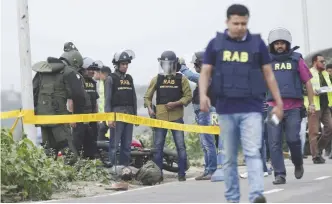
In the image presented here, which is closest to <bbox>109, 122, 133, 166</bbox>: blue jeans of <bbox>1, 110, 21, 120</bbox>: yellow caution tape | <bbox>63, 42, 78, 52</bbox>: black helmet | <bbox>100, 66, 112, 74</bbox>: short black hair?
<bbox>63, 42, 78, 52</bbox>: black helmet

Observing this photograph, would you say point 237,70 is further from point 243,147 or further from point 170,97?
point 170,97

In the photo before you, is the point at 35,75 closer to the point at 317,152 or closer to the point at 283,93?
the point at 283,93

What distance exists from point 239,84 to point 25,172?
11.1 feet

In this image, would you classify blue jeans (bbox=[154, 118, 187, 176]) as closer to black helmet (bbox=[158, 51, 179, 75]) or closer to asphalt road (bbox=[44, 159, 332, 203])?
asphalt road (bbox=[44, 159, 332, 203])

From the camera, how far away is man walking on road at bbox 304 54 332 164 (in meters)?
18.9

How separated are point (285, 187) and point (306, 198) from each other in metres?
1.62

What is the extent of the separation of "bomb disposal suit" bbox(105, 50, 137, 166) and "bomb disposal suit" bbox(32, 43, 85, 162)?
2.07ft

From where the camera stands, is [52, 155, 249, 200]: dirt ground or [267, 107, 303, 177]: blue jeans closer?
[52, 155, 249, 200]: dirt ground

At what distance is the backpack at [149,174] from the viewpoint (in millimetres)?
14023

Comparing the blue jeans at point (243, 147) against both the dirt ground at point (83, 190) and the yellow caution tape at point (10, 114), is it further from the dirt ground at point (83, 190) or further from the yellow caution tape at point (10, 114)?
the yellow caution tape at point (10, 114)

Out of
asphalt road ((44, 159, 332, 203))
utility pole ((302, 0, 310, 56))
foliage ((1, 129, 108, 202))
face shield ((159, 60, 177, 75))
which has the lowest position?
asphalt road ((44, 159, 332, 203))

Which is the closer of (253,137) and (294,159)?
(253,137)

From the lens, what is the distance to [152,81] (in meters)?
14.9

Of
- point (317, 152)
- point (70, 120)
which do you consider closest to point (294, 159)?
point (70, 120)
